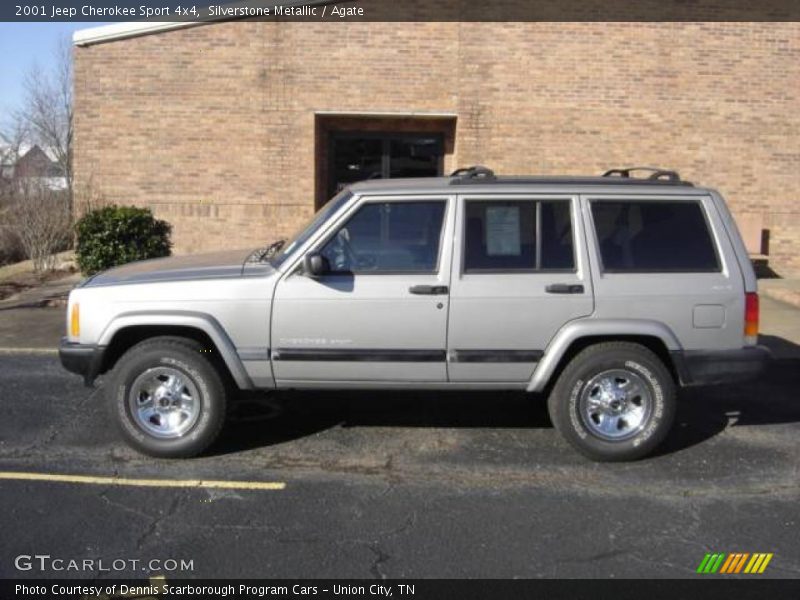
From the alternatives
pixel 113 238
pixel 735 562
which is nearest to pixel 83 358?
pixel 735 562

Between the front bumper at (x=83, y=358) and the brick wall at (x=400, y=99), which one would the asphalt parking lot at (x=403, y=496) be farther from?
the brick wall at (x=400, y=99)

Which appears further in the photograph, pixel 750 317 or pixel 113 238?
pixel 113 238

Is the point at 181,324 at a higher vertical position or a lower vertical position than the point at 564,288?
lower

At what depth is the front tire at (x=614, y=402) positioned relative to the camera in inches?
213

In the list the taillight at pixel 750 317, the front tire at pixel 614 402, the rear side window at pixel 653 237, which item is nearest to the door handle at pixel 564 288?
the rear side window at pixel 653 237

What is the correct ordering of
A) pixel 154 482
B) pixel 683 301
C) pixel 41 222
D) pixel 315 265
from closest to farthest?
pixel 154 482 → pixel 315 265 → pixel 683 301 → pixel 41 222

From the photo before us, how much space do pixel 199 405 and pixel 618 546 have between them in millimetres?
2751

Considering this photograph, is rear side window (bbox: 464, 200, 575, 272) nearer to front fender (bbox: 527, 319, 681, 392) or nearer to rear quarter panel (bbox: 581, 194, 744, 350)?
rear quarter panel (bbox: 581, 194, 744, 350)

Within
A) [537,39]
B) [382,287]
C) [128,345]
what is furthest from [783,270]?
[128,345]

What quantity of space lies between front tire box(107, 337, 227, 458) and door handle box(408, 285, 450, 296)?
1401 mm

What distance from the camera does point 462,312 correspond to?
5.35 meters

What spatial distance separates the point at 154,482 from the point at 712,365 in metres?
3.61

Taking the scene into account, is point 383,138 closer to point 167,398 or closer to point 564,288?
point 564,288

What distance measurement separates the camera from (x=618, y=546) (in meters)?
4.25
